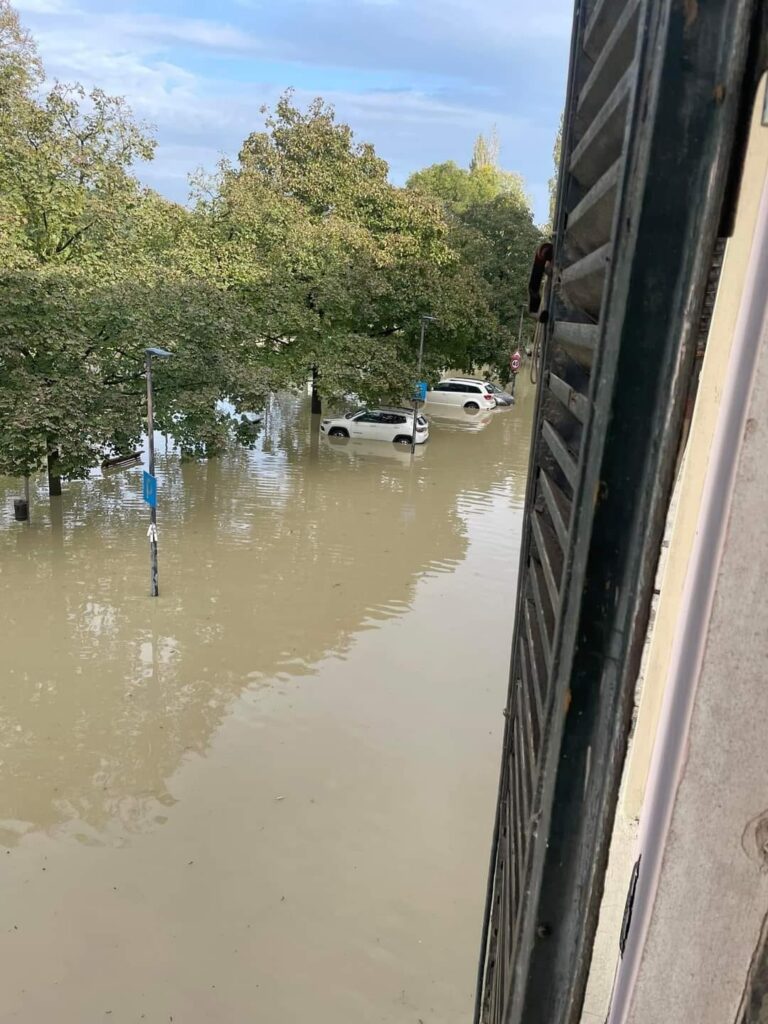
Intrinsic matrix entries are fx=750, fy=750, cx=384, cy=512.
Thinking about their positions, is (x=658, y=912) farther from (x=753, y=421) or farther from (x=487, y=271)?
(x=487, y=271)

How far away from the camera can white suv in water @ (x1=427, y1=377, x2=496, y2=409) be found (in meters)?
32.5

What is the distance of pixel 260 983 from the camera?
5.91 metres

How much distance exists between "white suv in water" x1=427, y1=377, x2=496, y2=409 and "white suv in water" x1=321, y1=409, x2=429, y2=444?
7.86m

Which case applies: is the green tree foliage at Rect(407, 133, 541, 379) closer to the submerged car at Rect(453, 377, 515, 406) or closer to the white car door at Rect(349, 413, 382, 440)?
the submerged car at Rect(453, 377, 515, 406)

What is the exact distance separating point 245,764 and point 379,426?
17397 millimetres

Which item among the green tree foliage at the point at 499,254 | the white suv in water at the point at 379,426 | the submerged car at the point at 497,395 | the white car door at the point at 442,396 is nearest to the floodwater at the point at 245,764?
the white suv in water at the point at 379,426

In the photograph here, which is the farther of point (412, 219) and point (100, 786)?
point (412, 219)

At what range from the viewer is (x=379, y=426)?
81.6 feet

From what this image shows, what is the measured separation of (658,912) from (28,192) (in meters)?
16.6

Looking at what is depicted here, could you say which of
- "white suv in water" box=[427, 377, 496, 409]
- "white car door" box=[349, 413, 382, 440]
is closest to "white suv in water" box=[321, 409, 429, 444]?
"white car door" box=[349, 413, 382, 440]

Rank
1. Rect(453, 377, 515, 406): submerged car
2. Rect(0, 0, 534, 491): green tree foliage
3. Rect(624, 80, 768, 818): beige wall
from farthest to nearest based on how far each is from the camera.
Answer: Rect(453, 377, 515, 406): submerged car < Rect(0, 0, 534, 491): green tree foliage < Rect(624, 80, 768, 818): beige wall

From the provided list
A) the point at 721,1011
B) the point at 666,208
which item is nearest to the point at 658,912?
the point at 721,1011

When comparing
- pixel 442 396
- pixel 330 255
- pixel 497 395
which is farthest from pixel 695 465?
pixel 497 395

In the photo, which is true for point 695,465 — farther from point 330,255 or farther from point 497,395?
point 497,395
